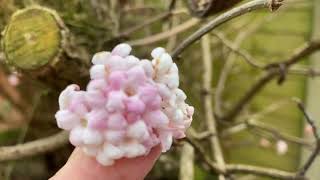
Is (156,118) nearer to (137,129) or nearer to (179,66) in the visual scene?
(137,129)

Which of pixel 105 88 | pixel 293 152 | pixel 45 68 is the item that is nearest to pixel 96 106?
pixel 105 88

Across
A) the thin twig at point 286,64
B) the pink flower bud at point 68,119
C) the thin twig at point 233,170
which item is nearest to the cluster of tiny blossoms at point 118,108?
the pink flower bud at point 68,119

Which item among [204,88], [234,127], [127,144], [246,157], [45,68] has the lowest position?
[246,157]

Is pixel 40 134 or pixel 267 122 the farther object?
pixel 267 122

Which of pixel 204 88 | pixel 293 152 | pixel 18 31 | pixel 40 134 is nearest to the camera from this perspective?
pixel 18 31

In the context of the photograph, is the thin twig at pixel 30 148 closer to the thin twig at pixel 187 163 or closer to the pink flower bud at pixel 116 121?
the thin twig at pixel 187 163

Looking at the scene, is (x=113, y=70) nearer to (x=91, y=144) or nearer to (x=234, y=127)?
(x=91, y=144)

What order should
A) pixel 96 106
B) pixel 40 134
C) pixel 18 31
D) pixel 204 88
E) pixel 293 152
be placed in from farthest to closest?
pixel 293 152
pixel 40 134
pixel 204 88
pixel 18 31
pixel 96 106
